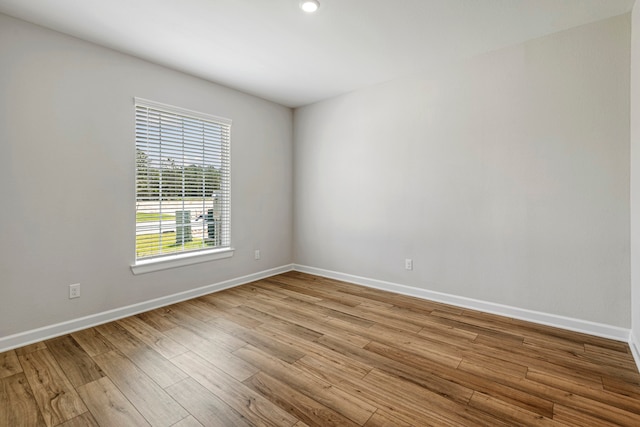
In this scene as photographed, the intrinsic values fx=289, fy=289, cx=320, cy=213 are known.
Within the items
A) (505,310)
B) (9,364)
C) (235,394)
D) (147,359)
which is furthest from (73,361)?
(505,310)

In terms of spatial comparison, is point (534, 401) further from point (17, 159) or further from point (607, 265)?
point (17, 159)

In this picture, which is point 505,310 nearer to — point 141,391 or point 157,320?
point 141,391

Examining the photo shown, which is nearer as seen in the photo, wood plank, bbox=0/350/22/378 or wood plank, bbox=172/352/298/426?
wood plank, bbox=172/352/298/426

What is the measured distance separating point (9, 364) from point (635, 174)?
4715mm

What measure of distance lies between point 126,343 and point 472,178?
11.6ft

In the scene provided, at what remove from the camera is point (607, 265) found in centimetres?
240

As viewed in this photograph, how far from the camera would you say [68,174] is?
253 cm

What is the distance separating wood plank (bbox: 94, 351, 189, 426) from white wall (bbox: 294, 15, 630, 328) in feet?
8.81

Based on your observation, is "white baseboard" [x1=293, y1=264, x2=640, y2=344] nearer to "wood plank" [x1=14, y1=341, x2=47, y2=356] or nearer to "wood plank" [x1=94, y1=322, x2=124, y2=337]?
"wood plank" [x1=94, y1=322, x2=124, y2=337]

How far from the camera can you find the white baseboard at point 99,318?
2.29 meters

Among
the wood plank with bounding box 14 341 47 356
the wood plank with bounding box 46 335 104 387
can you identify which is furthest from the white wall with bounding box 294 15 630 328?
the wood plank with bounding box 14 341 47 356

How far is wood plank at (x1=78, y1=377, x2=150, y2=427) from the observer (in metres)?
1.52

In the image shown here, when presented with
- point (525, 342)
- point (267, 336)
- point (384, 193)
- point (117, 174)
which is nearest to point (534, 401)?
point (525, 342)

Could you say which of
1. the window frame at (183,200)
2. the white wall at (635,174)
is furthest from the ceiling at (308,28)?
the window frame at (183,200)
